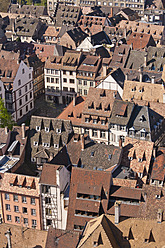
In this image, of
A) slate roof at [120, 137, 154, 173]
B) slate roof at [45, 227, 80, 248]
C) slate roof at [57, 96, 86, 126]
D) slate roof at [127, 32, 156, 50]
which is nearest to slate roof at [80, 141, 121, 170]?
slate roof at [120, 137, 154, 173]

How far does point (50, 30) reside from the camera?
19712 centimetres

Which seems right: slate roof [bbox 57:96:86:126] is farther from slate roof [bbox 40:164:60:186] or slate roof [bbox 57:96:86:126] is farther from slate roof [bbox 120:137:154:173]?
slate roof [bbox 40:164:60:186]

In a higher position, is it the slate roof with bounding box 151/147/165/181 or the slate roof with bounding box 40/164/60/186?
the slate roof with bounding box 40/164/60/186

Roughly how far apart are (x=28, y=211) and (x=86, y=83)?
63.2m

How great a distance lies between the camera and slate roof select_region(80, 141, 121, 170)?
101 meters

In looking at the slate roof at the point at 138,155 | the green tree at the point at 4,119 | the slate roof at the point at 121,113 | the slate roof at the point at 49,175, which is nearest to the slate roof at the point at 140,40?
the slate roof at the point at 121,113

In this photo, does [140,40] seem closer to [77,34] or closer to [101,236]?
[77,34]

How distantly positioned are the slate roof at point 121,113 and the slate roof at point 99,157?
1287 cm

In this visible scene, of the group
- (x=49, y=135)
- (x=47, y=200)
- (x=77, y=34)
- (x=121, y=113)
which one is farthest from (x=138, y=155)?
(x=77, y=34)

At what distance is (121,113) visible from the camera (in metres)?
114

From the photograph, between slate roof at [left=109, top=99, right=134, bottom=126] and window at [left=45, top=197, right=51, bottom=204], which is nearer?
window at [left=45, top=197, right=51, bottom=204]

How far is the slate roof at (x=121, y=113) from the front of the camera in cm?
11438

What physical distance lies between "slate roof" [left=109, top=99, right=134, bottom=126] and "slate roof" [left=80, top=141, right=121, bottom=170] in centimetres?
1287

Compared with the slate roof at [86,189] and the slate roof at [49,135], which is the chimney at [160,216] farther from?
the slate roof at [49,135]
